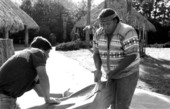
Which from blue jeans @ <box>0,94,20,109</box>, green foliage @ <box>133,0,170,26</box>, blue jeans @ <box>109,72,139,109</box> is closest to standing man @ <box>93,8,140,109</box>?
blue jeans @ <box>109,72,139,109</box>

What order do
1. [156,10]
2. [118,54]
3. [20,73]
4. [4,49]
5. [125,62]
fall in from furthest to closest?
[156,10] → [4,49] → [118,54] → [125,62] → [20,73]

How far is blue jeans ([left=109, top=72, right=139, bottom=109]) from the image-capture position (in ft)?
11.8

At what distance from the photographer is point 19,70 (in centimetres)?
310

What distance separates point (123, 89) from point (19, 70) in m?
1.26

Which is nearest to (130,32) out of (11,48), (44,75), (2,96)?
(44,75)

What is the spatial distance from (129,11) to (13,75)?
1346cm

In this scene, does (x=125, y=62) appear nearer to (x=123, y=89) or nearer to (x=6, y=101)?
(x=123, y=89)

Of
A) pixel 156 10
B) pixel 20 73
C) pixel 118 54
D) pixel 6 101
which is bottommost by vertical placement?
pixel 6 101

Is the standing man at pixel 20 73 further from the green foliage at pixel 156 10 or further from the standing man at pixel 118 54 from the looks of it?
the green foliage at pixel 156 10

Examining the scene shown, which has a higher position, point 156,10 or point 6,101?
point 156,10

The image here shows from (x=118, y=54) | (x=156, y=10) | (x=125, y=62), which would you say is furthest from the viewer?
(x=156, y=10)

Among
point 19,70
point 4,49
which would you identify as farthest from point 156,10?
point 19,70

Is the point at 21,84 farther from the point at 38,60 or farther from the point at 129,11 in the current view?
the point at 129,11

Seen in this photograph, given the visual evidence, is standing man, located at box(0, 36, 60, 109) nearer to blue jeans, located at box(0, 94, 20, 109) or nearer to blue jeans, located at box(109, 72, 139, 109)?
blue jeans, located at box(0, 94, 20, 109)
